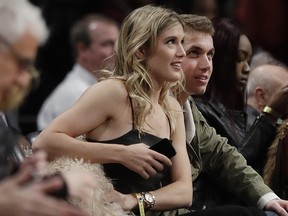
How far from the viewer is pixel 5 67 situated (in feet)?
9.39

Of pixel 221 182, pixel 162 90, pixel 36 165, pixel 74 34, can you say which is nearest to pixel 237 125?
pixel 221 182

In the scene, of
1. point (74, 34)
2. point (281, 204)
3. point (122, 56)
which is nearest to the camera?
point (122, 56)

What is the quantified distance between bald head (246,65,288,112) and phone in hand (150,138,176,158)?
167 centimetres

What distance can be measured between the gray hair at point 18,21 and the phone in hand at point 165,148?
1.23 metres

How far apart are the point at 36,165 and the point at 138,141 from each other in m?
1.33

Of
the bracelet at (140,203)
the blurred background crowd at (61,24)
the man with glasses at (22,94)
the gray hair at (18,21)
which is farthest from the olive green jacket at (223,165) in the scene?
the blurred background crowd at (61,24)

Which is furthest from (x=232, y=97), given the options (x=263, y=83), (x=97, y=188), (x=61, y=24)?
(x=61, y=24)

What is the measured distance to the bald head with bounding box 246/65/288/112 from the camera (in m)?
5.71

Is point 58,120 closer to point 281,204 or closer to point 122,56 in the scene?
point 122,56

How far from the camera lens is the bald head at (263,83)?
571 cm

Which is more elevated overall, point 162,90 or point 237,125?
point 162,90

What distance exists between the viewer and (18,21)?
2.92 meters

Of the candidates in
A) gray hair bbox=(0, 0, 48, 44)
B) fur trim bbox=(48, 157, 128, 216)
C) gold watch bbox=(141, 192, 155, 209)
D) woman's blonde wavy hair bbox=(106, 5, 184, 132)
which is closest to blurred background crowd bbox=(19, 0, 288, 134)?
woman's blonde wavy hair bbox=(106, 5, 184, 132)

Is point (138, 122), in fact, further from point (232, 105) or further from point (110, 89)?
point (232, 105)
